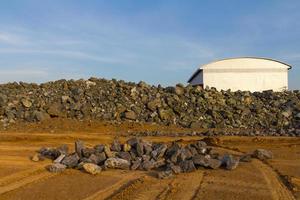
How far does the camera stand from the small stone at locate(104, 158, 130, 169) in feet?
37.1

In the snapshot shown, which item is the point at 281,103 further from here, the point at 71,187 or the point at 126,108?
the point at 71,187

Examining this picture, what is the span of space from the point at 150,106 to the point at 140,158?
11.4 metres

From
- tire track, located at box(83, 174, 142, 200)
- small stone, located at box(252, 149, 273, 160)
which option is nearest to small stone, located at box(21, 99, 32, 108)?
small stone, located at box(252, 149, 273, 160)

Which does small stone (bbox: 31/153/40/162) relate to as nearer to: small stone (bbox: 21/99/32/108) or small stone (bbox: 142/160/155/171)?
small stone (bbox: 142/160/155/171)

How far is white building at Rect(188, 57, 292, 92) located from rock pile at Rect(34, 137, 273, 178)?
78.7 feet

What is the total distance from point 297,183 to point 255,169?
5.57 feet

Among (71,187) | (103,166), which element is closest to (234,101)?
(103,166)

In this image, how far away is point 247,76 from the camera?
119 feet

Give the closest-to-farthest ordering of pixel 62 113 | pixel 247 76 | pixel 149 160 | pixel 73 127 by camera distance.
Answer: pixel 149 160 < pixel 73 127 < pixel 62 113 < pixel 247 76

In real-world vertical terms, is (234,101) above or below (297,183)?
above

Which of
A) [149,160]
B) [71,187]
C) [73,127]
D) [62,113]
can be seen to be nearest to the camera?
[71,187]

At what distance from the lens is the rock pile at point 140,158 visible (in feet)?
35.9

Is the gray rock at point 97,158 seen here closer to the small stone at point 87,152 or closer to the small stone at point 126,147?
the small stone at point 87,152

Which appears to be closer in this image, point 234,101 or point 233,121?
point 233,121
